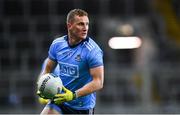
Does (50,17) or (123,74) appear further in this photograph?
(50,17)

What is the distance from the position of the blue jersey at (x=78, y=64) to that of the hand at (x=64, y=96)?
1.15 feet

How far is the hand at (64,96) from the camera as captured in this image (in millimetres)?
8367

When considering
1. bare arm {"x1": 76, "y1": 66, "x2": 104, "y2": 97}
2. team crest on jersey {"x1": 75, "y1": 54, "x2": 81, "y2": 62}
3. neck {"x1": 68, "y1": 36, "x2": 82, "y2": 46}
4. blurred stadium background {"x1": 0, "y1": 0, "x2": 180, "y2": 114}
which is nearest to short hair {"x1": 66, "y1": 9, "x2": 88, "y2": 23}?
neck {"x1": 68, "y1": 36, "x2": 82, "y2": 46}

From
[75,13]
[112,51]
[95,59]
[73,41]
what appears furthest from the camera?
[112,51]

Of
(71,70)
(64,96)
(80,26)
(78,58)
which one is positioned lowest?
(64,96)

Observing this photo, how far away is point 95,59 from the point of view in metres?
8.55

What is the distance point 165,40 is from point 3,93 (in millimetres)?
5914

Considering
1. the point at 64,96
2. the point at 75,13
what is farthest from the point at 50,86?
the point at 75,13

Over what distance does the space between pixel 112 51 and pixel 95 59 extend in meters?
12.6

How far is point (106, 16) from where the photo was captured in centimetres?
2208

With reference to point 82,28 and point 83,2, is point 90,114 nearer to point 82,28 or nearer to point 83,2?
point 82,28

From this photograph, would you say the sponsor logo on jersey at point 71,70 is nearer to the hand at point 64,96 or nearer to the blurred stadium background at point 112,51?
the hand at point 64,96

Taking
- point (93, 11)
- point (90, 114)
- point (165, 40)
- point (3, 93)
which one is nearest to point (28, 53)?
point (3, 93)

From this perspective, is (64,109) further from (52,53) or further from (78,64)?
(52,53)
